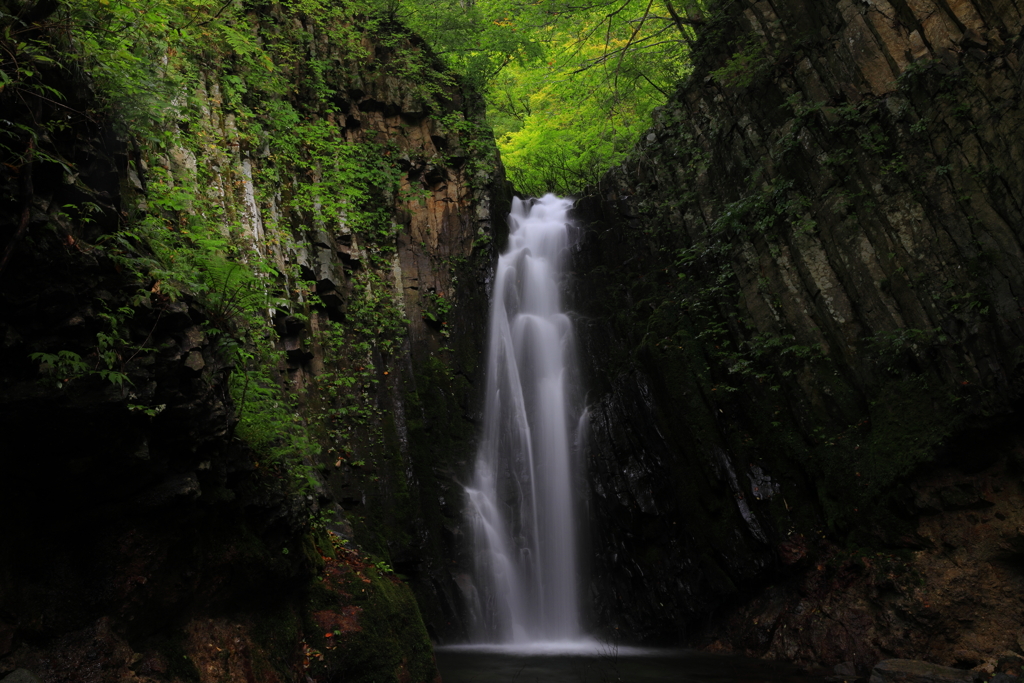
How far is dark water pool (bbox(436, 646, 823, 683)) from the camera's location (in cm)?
759

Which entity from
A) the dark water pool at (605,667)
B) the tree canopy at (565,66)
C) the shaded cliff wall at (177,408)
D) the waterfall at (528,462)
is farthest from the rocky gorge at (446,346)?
Answer: the tree canopy at (565,66)

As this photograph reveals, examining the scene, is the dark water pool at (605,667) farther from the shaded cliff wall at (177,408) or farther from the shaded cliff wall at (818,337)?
the shaded cliff wall at (177,408)

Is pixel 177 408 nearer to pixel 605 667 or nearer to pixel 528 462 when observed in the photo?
pixel 605 667

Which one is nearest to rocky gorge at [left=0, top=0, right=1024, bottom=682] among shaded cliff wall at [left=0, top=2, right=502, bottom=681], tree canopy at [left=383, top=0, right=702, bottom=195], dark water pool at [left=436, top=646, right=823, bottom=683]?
shaded cliff wall at [left=0, top=2, right=502, bottom=681]

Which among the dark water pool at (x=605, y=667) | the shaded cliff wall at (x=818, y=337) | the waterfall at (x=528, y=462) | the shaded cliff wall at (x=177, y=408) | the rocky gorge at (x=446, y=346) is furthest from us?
the waterfall at (x=528, y=462)

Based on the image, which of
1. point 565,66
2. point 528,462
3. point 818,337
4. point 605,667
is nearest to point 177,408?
point 605,667

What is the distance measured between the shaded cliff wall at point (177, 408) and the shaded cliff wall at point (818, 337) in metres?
4.32

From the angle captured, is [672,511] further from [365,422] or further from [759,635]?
[365,422]

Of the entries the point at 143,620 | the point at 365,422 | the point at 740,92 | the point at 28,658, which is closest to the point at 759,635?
the point at 365,422

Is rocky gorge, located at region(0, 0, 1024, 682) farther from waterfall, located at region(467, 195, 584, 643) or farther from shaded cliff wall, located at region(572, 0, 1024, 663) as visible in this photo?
waterfall, located at region(467, 195, 584, 643)

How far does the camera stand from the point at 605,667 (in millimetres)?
8406

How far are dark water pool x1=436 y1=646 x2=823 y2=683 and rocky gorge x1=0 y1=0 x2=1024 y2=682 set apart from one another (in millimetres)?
684

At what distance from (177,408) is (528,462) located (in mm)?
8293

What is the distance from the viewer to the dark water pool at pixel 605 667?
759 cm
